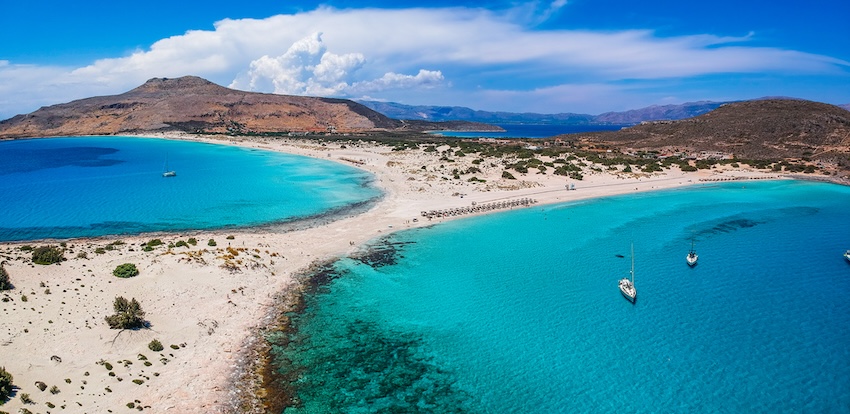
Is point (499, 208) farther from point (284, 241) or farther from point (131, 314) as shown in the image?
point (131, 314)

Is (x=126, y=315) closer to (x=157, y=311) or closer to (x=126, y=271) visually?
(x=157, y=311)

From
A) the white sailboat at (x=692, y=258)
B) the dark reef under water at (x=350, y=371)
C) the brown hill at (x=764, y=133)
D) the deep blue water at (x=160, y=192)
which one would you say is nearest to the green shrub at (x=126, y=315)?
the dark reef under water at (x=350, y=371)

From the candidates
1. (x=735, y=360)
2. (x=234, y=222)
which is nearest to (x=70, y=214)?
(x=234, y=222)

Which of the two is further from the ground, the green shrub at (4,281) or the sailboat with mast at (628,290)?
the green shrub at (4,281)

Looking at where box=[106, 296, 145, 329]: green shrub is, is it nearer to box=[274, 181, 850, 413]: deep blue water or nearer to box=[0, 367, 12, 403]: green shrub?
box=[0, 367, 12, 403]: green shrub

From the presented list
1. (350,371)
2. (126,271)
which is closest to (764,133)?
(350,371)

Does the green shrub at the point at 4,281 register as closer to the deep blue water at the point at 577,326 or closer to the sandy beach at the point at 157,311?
the sandy beach at the point at 157,311

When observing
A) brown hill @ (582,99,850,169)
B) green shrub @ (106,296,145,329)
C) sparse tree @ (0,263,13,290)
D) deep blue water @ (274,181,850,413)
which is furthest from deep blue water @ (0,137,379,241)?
brown hill @ (582,99,850,169)
